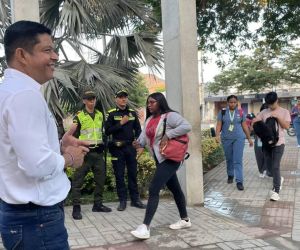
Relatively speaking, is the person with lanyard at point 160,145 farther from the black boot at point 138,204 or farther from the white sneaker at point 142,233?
the black boot at point 138,204

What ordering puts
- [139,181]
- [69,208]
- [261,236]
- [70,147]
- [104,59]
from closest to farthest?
[70,147] → [261,236] → [69,208] → [139,181] → [104,59]

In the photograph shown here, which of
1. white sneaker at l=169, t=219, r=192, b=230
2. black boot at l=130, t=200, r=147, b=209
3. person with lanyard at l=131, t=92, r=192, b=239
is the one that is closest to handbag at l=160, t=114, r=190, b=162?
person with lanyard at l=131, t=92, r=192, b=239

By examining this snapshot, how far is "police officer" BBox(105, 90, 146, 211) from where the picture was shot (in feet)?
20.1

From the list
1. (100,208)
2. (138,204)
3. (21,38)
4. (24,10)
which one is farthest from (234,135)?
(21,38)

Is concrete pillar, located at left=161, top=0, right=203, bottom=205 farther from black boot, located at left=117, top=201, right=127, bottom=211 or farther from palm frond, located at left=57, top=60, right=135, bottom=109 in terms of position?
palm frond, located at left=57, top=60, right=135, bottom=109

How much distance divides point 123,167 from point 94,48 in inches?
134

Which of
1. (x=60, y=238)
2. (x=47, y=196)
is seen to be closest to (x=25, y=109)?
(x=47, y=196)

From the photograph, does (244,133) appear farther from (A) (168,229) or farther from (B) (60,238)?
(B) (60,238)

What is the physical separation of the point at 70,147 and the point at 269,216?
4276 millimetres

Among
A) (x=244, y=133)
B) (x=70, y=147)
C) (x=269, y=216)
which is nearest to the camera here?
(x=70, y=147)

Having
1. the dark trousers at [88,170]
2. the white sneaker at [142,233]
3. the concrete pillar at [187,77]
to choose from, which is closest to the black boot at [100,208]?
the dark trousers at [88,170]

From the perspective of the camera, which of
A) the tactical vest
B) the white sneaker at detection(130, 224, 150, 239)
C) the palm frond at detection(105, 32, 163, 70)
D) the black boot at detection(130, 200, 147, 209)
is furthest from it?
the palm frond at detection(105, 32, 163, 70)

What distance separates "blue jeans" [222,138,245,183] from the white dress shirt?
598cm

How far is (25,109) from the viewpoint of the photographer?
1.86 metres
